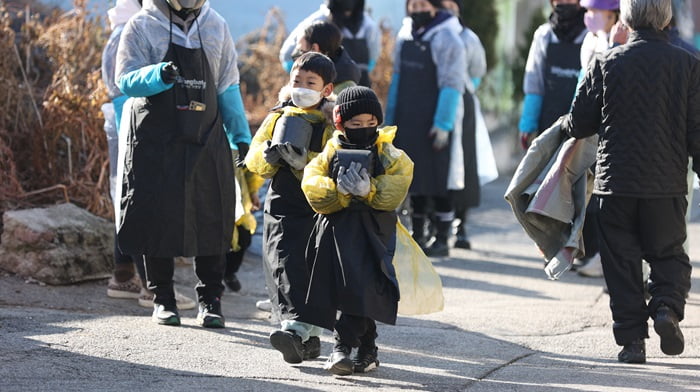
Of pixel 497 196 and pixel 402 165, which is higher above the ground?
pixel 402 165

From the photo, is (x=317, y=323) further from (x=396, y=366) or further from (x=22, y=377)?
(x=22, y=377)

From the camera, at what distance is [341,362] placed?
5215 mm

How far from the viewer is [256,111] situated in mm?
11039

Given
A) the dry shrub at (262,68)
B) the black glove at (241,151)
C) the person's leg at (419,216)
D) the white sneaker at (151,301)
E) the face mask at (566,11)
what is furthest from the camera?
the dry shrub at (262,68)

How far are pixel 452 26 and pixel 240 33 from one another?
4240mm

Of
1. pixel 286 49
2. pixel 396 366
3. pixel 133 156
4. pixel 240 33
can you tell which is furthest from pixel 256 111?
pixel 396 366

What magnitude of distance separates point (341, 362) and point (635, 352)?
1461 millimetres

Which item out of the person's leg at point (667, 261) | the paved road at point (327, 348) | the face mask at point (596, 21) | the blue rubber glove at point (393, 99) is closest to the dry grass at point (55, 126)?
the paved road at point (327, 348)

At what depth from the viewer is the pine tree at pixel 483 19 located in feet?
50.4

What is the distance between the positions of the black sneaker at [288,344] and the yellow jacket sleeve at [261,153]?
0.73m

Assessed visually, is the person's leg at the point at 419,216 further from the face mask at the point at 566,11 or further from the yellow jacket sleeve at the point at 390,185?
the yellow jacket sleeve at the point at 390,185

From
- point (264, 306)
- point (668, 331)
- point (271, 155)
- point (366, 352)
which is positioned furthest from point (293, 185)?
point (668, 331)

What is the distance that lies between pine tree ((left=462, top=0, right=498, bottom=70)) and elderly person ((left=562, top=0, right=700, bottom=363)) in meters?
9.64

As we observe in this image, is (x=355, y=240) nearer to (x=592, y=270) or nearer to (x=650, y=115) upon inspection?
(x=650, y=115)
